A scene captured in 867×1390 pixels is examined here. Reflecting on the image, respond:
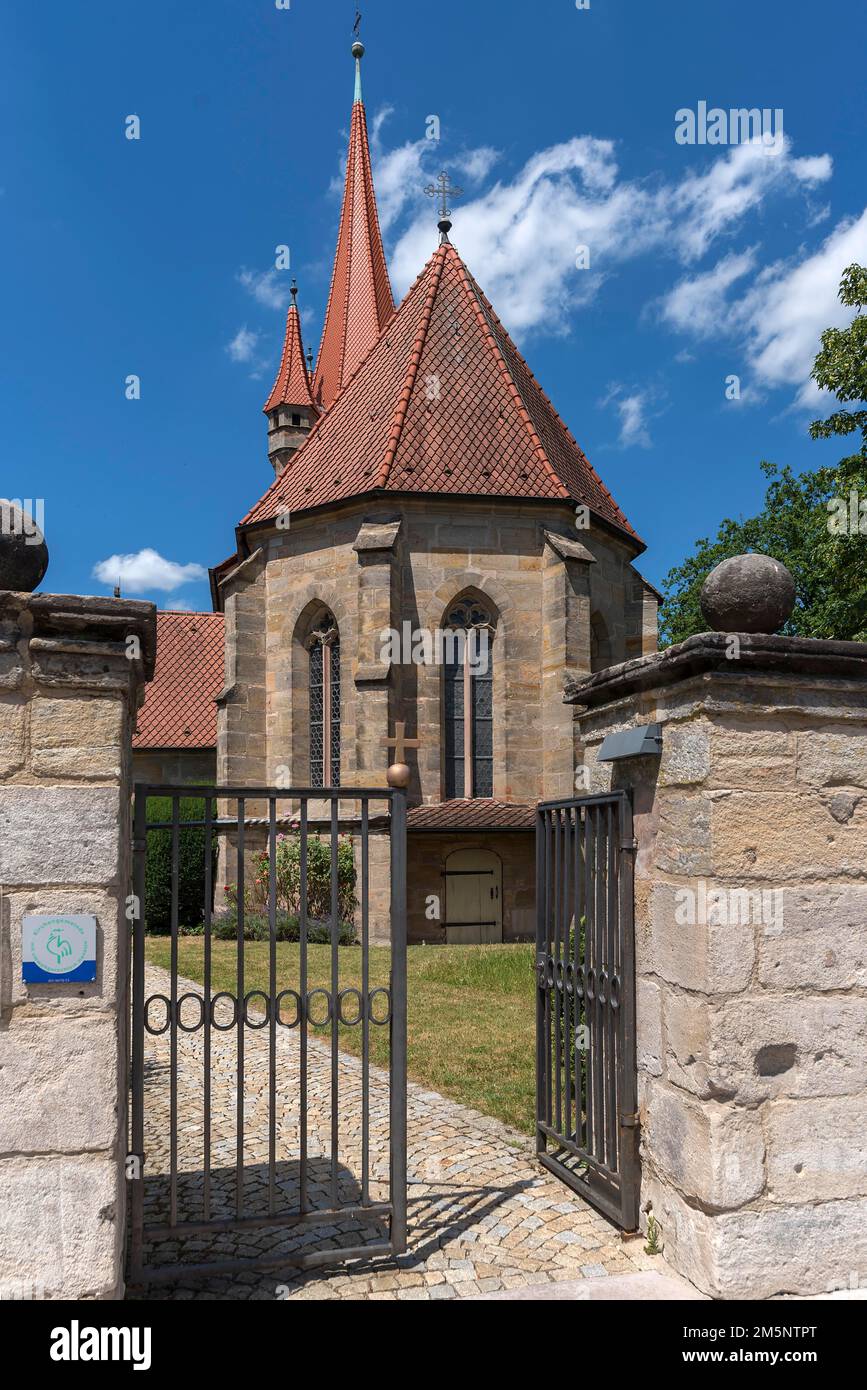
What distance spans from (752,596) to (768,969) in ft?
4.76

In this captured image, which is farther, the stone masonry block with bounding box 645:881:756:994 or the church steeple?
the church steeple

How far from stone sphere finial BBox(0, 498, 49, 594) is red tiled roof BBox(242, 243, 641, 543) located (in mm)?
12603

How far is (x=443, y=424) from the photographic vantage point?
16.7m

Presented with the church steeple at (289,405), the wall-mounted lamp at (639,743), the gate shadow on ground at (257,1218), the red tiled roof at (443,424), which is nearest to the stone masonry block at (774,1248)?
the gate shadow on ground at (257,1218)

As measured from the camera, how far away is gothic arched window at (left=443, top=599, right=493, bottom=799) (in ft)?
52.8

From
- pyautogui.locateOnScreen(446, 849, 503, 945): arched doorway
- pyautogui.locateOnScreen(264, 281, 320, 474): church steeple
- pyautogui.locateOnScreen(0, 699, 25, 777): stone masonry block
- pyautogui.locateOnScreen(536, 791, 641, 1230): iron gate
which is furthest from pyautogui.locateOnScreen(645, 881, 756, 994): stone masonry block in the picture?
pyautogui.locateOnScreen(264, 281, 320, 474): church steeple

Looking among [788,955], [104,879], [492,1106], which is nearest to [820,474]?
[492,1106]

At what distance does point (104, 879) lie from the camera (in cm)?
326

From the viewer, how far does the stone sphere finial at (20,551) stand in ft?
10.8

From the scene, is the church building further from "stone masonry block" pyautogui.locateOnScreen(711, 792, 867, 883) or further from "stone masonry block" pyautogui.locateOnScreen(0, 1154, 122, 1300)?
"stone masonry block" pyautogui.locateOnScreen(0, 1154, 122, 1300)

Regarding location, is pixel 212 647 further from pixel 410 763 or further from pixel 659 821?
pixel 659 821

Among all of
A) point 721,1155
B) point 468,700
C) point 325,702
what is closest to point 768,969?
point 721,1155

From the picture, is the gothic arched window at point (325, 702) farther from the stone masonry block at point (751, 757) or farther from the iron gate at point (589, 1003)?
the stone masonry block at point (751, 757)

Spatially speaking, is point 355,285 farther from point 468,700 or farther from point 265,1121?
point 265,1121
